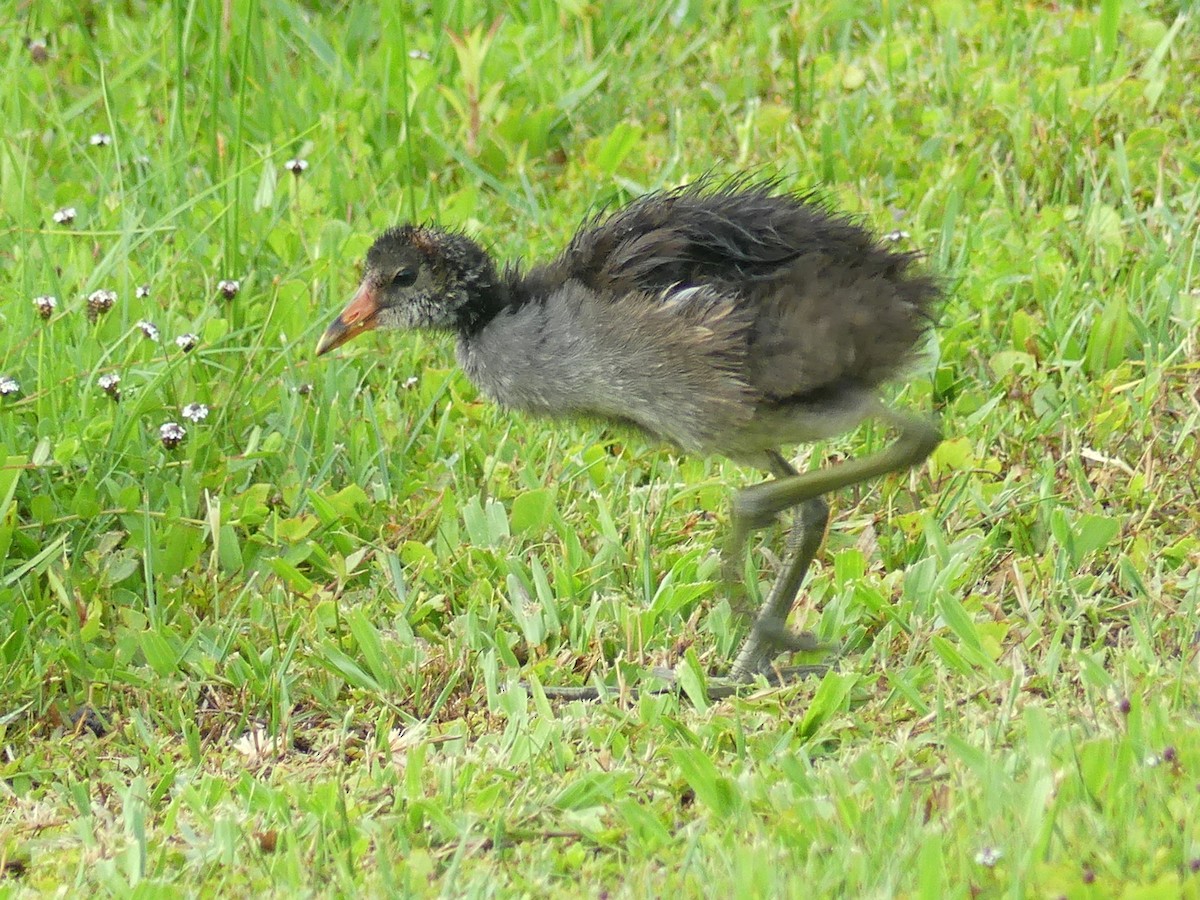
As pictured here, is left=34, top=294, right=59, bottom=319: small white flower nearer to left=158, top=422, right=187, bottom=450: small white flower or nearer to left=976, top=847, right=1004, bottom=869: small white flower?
left=158, top=422, right=187, bottom=450: small white flower

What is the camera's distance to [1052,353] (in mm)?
4984

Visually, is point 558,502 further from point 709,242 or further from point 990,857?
point 990,857

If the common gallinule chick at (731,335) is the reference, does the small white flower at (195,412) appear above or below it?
below

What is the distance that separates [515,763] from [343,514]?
132cm

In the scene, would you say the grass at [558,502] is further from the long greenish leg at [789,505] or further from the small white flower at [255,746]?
the long greenish leg at [789,505]

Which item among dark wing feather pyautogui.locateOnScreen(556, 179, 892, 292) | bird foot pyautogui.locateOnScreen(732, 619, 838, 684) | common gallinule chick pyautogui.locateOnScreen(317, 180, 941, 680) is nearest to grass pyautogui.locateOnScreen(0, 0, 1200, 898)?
bird foot pyautogui.locateOnScreen(732, 619, 838, 684)

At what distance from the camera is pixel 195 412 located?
4527mm

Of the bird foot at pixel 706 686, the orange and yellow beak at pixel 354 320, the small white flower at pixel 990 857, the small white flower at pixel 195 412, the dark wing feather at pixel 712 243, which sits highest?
the dark wing feather at pixel 712 243

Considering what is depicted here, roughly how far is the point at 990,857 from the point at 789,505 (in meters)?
1.43

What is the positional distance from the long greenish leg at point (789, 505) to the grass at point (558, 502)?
0.48 feet

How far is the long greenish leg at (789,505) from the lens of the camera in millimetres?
3947

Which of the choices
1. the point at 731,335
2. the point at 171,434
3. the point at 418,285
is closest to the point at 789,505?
the point at 731,335

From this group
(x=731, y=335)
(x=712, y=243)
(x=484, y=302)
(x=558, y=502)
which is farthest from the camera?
(x=558, y=502)

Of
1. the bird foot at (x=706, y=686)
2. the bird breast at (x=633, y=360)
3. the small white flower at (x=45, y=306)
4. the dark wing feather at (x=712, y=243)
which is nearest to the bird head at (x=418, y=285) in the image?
the bird breast at (x=633, y=360)
